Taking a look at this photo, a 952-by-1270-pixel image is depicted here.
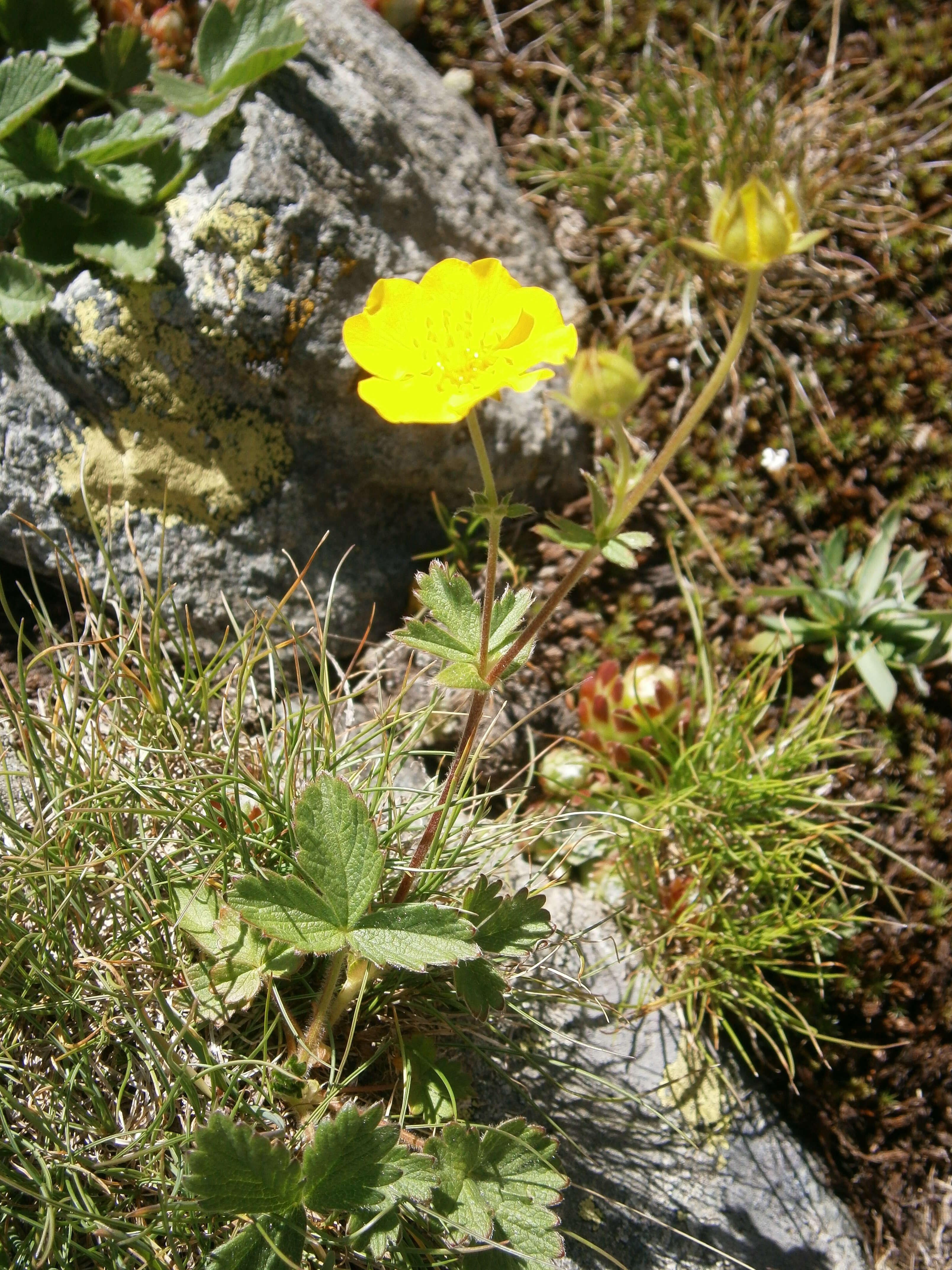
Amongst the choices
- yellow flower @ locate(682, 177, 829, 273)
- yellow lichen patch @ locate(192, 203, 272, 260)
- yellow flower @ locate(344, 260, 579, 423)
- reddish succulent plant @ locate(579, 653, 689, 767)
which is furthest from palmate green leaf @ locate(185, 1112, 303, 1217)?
yellow lichen patch @ locate(192, 203, 272, 260)

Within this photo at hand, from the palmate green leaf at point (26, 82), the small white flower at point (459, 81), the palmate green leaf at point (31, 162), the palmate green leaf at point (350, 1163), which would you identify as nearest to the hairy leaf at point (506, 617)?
the palmate green leaf at point (350, 1163)

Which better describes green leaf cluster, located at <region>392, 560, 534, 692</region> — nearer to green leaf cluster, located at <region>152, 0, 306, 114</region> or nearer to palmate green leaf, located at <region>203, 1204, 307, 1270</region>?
palmate green leaf, located at <region>203, 1204, 307, 1270</region>

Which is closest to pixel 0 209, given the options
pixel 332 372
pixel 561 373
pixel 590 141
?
pixel 332 372

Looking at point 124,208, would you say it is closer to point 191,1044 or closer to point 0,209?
point 0,209

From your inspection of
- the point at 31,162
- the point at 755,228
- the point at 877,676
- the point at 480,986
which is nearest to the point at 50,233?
the point at 31,162

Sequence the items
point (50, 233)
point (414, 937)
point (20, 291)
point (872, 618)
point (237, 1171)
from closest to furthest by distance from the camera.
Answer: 1. point (237, 1171)
2. point (414, 937)
3. point (20, 291)
4. point (50, 233)
5. point (872, 618)

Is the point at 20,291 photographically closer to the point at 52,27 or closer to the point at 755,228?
the point at 52,27

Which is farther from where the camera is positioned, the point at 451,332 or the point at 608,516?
the point at 451,332

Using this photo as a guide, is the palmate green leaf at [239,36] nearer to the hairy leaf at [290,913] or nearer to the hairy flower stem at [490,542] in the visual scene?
the hairy flower stem at [490,542]
